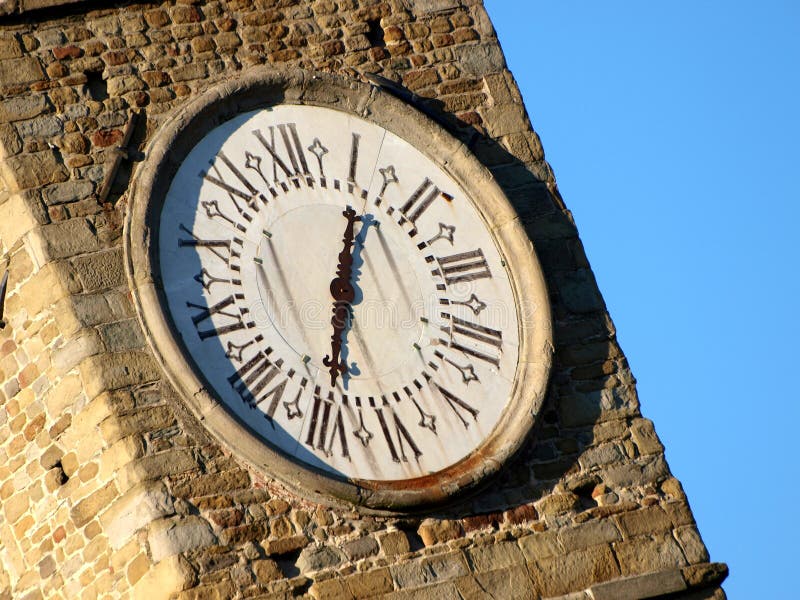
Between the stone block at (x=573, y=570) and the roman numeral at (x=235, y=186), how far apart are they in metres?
2.17

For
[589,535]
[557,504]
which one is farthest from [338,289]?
[589,535]

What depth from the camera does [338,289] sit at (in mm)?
9953

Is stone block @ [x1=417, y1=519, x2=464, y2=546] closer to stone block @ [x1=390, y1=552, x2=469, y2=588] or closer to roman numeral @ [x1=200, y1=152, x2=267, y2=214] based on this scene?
stone block @ [x1=390, y1=552, x2=469, y2=588]

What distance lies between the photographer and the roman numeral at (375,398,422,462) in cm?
964

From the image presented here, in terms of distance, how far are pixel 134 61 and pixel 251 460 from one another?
217 centimetres

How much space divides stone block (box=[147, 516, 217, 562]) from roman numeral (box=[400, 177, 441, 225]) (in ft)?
6.77

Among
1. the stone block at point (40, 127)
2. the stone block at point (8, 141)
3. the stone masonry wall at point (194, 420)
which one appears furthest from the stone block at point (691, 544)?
the stone block at point (8, 141)

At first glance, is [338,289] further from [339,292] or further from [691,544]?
[691,544]

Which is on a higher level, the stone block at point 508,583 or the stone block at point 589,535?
the stone block at point 589,535

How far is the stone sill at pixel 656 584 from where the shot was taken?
382 inches

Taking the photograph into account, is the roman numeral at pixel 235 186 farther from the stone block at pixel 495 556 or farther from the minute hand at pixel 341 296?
the stone block at pixel 495 556

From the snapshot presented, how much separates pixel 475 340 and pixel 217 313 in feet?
4.38

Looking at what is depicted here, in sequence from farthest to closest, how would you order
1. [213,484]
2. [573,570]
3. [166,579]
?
[573,570] < [213,484] < [166,579]

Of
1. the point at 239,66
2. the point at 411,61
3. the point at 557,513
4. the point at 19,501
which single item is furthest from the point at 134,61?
the point at 557,513
